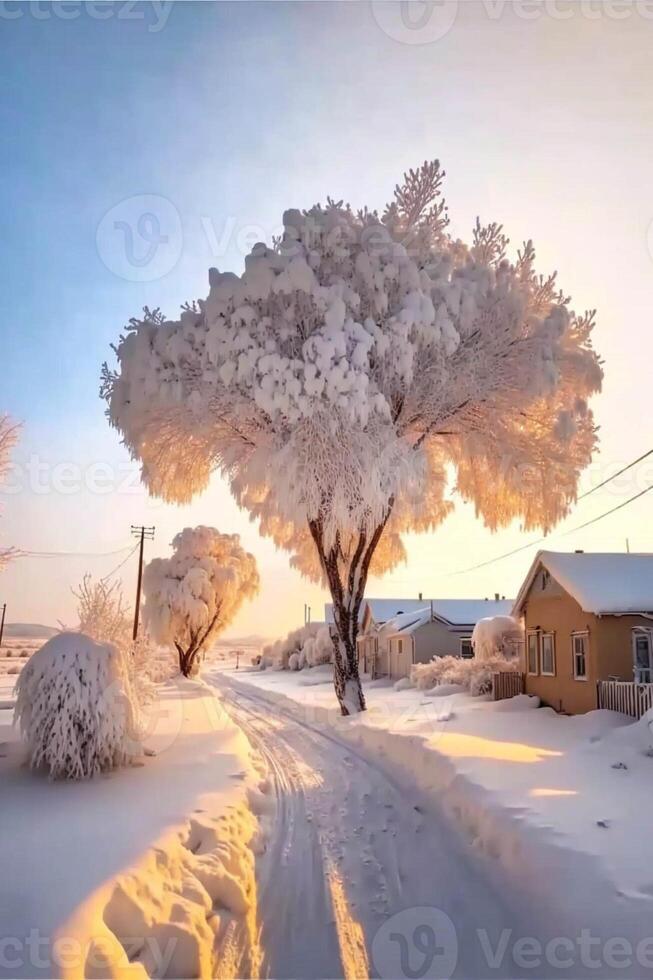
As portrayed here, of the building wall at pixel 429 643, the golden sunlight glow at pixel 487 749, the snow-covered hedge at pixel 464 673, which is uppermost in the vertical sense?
the building wall at pixel 429 643

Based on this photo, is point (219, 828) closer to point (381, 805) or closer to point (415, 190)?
point (381, 805)

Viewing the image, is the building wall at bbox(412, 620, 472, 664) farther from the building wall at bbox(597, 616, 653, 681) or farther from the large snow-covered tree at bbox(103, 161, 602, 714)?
the building wall at bbox(597, 616, 653, 681)

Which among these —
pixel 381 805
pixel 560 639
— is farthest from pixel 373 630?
pixel 381 805

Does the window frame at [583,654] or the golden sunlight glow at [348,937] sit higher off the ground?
the window frame at [583,654]

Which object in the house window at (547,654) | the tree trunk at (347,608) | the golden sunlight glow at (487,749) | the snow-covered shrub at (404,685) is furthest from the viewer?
the snow-covered shrub at (404,685)

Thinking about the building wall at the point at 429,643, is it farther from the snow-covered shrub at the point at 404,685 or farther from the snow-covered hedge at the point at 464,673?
the snow-covered hedge at the point at 464,673

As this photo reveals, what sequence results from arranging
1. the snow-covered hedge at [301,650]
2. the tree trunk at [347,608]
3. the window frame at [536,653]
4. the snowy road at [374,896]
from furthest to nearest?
the snow-covered hedge at [301,650] → the window frame at [536,653] → the tree trunk at [347,608] → the snowy road at [374,896]

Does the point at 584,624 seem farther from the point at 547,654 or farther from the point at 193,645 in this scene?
the point at 193,645

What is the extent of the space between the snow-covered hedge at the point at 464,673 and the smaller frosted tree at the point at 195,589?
15.1 m

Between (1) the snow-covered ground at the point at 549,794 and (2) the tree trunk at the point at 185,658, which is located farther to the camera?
(2) the tree trunk at the point at 185,658

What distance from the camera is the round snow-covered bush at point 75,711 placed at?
29.8 feet

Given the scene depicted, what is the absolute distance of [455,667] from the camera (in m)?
29.6

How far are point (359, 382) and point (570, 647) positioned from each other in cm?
989

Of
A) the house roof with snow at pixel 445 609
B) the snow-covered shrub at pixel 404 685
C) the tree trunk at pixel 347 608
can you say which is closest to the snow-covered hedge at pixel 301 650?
the house roof with snow at pixel 445 609
